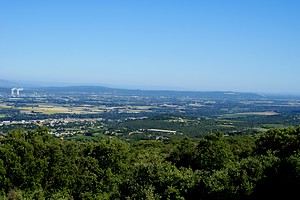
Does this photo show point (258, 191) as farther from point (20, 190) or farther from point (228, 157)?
point (20, 190)

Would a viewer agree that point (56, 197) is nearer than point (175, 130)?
Yes

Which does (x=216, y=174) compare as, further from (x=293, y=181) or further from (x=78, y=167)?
(x=78, y=167)

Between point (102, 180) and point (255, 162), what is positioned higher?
point (255, 162)

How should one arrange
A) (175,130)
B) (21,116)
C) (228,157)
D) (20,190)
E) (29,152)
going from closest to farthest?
(20,190)
(29,152)
(228,157)
(175,130)
(21,116)

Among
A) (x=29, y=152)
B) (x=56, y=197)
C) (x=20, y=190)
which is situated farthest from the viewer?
(x=29, y=152)

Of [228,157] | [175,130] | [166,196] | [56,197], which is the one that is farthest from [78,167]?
[175,130]

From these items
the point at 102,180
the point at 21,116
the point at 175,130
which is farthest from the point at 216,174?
the point at 21,116
